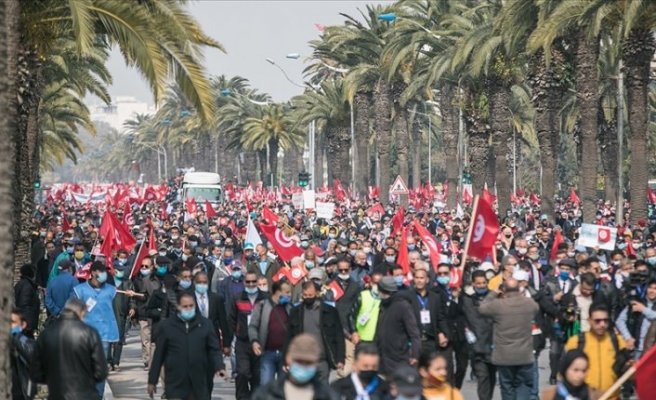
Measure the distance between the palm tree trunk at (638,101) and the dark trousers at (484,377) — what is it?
20662mm

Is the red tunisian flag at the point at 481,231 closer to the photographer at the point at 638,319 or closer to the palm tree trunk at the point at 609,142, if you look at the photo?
the photographer at the point at 638,319

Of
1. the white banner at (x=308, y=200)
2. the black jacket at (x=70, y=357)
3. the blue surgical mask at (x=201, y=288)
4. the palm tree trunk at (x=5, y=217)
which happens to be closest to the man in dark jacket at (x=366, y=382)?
the black jacket at (x=70, y=357)

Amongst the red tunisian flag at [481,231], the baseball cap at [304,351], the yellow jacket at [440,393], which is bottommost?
the yellow jacket at [440,393]

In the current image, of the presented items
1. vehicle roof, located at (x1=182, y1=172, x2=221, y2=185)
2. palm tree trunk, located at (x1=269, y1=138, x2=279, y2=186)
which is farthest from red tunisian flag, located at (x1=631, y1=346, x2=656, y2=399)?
palm tree trunk, located at (x1=269, y1=138, x2=279, y2=186)

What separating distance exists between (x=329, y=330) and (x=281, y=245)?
1051cm

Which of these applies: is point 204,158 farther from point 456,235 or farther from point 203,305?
point 203,305

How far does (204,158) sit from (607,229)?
92.7 meters

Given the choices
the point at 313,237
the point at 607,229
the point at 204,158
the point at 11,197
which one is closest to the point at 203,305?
the point at 11,197

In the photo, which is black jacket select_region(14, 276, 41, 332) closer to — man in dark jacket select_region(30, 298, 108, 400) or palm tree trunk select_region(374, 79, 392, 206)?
man in dark jacket select_region(30, 298, 108, 400)

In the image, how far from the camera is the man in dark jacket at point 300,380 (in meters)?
7.58

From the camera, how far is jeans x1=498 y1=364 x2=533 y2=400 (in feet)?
42.4

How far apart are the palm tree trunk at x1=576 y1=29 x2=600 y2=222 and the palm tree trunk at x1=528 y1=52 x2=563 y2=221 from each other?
3803 millimetres

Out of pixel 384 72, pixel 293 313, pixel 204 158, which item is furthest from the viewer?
pixel 204 158

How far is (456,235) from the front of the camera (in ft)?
87.4
